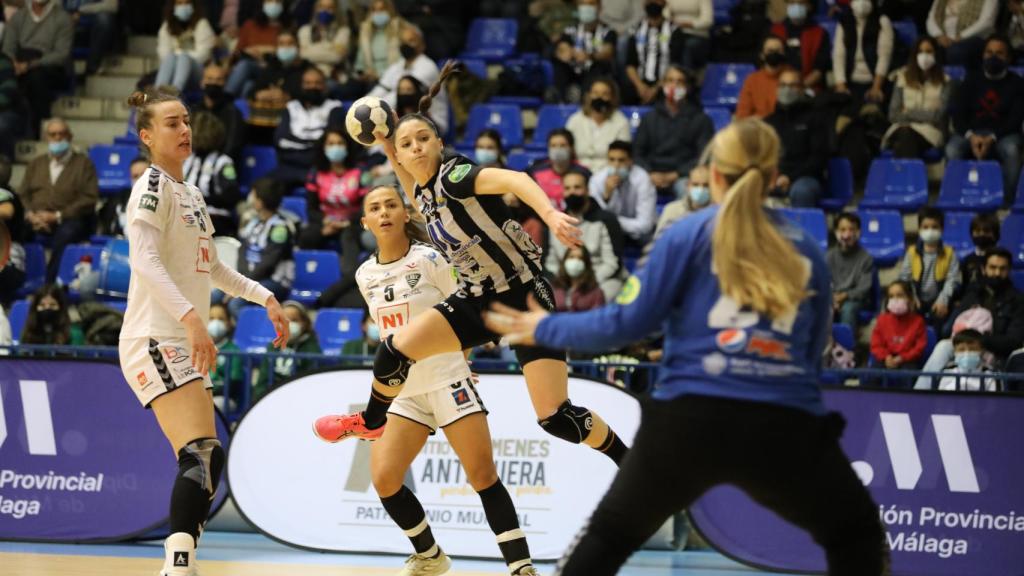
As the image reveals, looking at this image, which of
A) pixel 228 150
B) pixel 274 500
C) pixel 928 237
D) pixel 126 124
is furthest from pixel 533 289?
pixel 126 124

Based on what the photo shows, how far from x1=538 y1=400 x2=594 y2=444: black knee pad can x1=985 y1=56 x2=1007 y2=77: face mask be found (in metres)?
8.27

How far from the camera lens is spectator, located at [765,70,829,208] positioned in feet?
42.1

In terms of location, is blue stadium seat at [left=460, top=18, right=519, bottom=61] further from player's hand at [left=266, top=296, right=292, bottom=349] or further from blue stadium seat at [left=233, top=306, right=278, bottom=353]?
player's hand at [left=266, top=296, right=292, bottom=349]

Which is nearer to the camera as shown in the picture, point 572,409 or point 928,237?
point 572,409

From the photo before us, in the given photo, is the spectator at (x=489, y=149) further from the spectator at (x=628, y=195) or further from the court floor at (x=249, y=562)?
the court floor at (x=249, y=562)

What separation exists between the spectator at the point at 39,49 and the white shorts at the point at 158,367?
1103 cm

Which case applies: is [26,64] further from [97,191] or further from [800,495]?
[800,495]

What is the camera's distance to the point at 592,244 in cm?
1199

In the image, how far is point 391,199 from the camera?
7000 mm

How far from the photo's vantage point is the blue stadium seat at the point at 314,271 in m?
13.1

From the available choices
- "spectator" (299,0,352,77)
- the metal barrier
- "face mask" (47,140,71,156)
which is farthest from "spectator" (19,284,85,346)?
"spectator" (299,0,352,77)

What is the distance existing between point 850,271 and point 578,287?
2.38 meters

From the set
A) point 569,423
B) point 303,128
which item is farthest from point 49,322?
point 569,423

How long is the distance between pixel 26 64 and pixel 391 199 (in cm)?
1041
